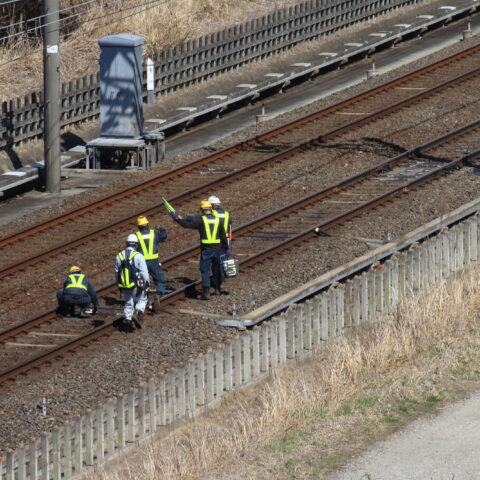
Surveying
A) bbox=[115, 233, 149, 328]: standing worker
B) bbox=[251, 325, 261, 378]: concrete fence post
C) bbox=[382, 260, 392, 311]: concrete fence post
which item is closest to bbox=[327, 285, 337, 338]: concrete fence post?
bbox=[382, 260, 392, 311]: concrete fence post

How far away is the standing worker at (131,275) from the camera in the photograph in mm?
17312

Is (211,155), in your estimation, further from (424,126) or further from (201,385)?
(201,385)

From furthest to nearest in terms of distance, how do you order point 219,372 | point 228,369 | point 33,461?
point 228,369 → point 219,372 → point 33,461

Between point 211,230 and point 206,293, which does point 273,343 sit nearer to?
point 206,293

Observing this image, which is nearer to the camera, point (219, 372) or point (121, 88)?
point (219, 372)

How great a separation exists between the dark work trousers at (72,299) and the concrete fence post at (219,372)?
367cm

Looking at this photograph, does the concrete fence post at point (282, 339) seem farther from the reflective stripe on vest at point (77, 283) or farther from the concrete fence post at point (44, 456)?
the concrete fence post at point (44, 456)

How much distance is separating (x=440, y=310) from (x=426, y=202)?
20.6 feet

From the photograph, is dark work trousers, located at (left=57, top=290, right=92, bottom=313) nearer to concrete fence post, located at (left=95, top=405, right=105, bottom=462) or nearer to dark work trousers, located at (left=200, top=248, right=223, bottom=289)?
dark work trousers, located at (left=200, top=248, right=223, bottom=289)

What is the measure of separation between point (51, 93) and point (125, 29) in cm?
1231

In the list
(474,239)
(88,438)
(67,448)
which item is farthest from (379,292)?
(67,448)

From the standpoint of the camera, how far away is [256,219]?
22391 millimetres

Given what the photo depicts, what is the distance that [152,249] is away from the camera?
59.5 ft

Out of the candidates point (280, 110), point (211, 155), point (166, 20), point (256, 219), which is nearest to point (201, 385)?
point (256, 219)
